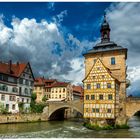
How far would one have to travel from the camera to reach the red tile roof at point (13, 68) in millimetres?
44284

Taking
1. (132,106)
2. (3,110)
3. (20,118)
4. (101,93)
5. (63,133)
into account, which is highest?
(101,93)

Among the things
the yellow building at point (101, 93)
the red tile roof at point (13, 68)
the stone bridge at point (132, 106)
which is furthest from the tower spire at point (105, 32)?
the red tile roof at point (13, 68)

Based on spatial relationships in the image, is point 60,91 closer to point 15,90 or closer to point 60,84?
point 60,84

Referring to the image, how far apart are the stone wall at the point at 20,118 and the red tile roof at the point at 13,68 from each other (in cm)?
738

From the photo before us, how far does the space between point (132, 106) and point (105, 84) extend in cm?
491

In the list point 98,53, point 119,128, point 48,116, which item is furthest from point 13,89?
point 119,128

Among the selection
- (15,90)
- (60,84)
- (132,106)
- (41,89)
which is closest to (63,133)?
(132,106)

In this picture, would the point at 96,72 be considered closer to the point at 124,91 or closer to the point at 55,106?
the point at 124,91

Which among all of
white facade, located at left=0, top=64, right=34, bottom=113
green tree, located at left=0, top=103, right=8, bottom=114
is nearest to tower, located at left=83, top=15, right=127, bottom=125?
green tree, located at left=0, top=103, right=8, bottom=114

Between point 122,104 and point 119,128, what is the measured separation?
11.3 feet

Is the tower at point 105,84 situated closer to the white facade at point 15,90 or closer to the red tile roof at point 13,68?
the white facade at point 15,90

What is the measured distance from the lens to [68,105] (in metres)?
43.9

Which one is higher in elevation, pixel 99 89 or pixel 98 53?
pixel 98 53

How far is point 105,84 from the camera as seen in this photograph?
33.0 m
